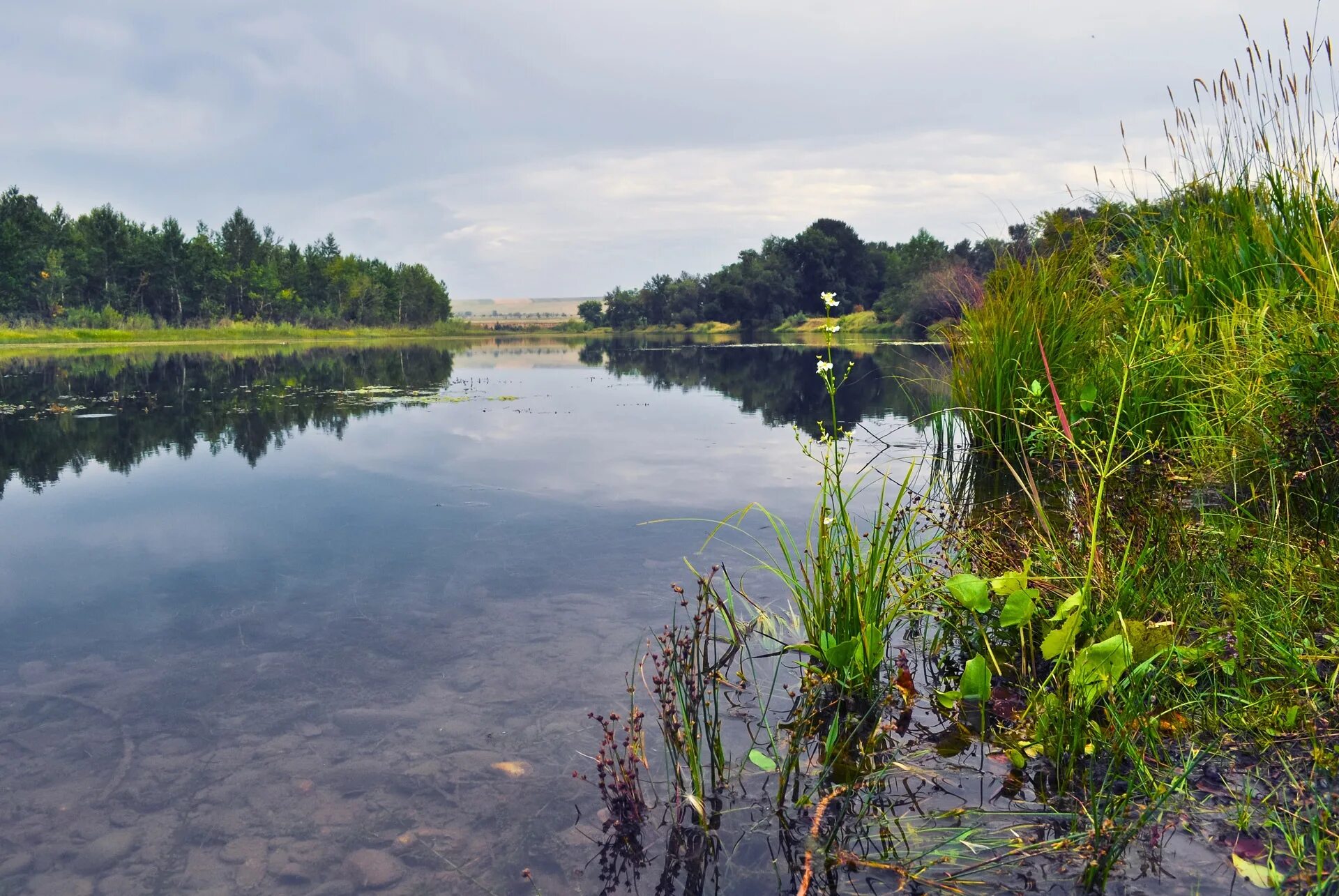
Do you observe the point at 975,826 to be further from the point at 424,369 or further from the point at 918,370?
the point at 424,369

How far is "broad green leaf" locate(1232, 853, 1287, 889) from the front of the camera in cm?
186

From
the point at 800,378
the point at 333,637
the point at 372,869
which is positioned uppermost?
the point at 800,378

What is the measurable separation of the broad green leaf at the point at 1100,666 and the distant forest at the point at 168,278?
204 ft

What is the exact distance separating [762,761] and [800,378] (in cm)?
1723

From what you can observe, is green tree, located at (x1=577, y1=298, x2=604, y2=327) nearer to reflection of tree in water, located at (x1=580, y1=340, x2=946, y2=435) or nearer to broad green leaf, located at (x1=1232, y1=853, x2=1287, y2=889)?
reflection of tree in water, located at (x1=580, y1=340, x2=946, y2=435)

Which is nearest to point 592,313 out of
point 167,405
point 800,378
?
point 800,378

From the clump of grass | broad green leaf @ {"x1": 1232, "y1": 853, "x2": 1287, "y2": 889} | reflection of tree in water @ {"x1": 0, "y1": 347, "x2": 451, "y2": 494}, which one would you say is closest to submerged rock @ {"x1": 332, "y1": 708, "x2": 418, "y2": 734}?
the clump of grass

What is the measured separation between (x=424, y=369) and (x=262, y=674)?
22311 mm

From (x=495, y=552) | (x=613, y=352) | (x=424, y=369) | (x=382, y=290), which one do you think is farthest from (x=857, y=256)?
(x=495, y=552)

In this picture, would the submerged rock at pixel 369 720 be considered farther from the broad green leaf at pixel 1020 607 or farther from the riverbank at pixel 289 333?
the riverbank at pixel 289 333

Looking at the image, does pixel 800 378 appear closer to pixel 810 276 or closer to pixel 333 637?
pixel 333 637

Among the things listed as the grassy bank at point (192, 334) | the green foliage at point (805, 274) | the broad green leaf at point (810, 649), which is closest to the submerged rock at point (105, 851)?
the broad green leaf at point (810, 649)

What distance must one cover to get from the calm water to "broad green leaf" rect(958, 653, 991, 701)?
0.35 meters

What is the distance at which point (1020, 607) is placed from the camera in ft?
9.19
